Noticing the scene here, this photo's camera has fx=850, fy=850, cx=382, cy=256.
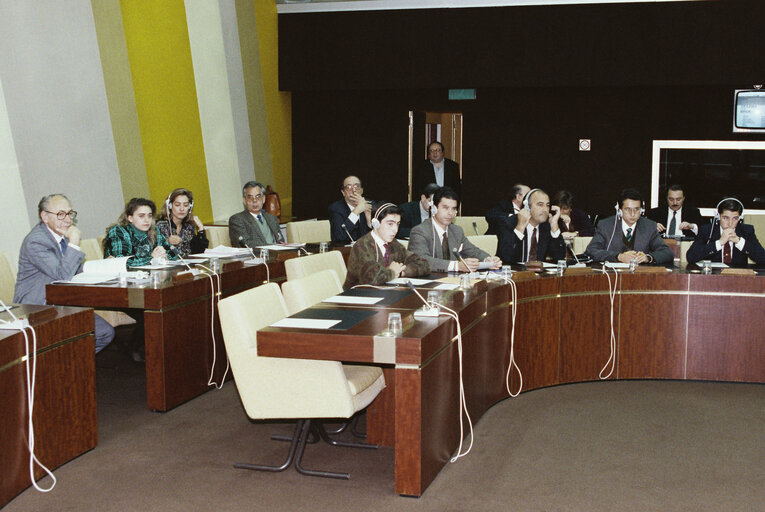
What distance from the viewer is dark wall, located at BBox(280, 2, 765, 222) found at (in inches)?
358

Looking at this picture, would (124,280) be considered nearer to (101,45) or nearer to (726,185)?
(101,45)

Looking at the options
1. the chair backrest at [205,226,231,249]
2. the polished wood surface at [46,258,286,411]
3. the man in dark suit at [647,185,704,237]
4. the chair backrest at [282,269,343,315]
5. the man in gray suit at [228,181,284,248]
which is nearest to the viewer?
the chair backrest at [282,269,343,315]

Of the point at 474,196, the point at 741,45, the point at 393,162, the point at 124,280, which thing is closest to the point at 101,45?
the point at 124,280

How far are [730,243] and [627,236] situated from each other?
718 millimetres

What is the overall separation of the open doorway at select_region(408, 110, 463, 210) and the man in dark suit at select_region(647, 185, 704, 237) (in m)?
2.61

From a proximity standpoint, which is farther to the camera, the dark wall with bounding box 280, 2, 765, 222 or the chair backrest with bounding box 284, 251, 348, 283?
the dark wall with bounding box 280, 2, 765, 222

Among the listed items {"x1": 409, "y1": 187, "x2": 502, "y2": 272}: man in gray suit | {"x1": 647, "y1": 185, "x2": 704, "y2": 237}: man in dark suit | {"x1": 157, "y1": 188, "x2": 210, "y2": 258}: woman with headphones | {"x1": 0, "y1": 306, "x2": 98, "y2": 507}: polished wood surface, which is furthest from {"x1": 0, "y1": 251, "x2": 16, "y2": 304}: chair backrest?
{"x1": 647, "y1": 185, "x2": 704, "y2": 237}: man in dark suit

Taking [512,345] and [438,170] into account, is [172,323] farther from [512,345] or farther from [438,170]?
[438,170]

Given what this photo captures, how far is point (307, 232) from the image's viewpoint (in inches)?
309

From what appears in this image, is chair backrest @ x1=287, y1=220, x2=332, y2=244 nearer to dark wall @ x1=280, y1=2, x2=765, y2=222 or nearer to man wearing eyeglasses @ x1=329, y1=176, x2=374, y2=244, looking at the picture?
man wearing eyeglasses @ x1=329, y1=176, x2=374, y2=244

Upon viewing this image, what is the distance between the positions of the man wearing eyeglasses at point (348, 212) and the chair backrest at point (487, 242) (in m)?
1.50

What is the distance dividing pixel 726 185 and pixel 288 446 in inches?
299

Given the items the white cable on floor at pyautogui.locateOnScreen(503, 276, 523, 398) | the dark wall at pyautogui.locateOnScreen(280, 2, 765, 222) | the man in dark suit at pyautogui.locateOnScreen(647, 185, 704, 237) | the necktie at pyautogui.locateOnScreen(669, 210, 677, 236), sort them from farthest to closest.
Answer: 1. the dark wall at pyautogui.locateOnScreen(280, 2, 765, 222)
2. the necktie at pyautogui.locateOnScreen(669, 210, 677, 236)
3. the man in dark suit at pyautogui.locateOnScreen(647, 185, 704, 237)
4. the white cable on floor at pyautogui.locateOnScreen(503, 276, 523, 398)

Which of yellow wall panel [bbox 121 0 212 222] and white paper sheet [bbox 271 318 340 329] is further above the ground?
yellow wall panel [bbox 121 0 212 222]
